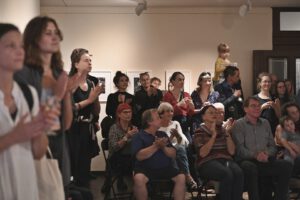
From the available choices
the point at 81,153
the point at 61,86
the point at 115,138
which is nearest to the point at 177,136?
the point at 115,138

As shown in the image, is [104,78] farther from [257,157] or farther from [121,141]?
[257,157]

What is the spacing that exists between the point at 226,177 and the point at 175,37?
345 cm

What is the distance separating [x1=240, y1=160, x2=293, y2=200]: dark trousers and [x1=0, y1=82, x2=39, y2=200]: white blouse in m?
3.27

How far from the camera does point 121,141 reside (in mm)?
4875

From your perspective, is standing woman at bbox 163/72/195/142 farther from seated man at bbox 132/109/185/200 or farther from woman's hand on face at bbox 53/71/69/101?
woman's hand on face at bbox 53/71/69/101

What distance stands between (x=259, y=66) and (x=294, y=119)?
235 cm

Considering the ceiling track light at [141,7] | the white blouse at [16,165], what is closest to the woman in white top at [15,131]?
the white blouse at [16,165]

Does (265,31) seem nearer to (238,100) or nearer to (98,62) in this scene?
(238,100)

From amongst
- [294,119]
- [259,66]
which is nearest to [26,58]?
[294,119]

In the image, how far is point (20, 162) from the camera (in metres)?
1.53

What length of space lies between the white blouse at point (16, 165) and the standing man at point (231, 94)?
4.17 meters

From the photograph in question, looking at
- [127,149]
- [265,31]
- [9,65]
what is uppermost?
[265,31]

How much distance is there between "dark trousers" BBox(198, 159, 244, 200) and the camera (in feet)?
14.3

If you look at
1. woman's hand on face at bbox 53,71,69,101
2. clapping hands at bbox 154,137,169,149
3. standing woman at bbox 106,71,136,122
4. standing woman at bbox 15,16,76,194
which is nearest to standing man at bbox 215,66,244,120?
standing woman at bbox 106,71,136,122
